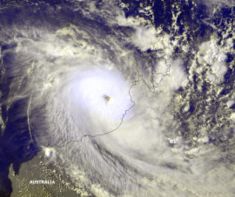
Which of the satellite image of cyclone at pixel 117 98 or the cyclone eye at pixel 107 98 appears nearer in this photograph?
the satellite image of cyclone at pixel 117 98

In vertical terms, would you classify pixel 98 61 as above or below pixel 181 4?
below

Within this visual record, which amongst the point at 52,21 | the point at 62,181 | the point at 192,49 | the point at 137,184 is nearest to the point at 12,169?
the point at 62,181

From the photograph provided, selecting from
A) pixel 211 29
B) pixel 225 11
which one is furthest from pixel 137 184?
pixel 225 11

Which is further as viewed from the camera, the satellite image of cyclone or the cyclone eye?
the cyclone eye

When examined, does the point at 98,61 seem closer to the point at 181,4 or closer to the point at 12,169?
the point at 181,4

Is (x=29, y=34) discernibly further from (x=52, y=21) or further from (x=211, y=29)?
(x=211, y=29)

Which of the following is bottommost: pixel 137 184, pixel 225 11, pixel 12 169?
pixel 137 184
